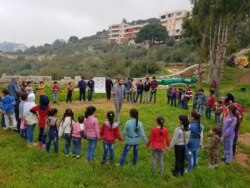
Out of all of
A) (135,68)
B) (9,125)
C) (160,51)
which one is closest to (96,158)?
(9,125)

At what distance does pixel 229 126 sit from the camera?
34.9ft

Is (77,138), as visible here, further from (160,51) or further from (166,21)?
(166,21)

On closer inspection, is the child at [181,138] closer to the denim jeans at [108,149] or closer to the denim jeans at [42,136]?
the denim jeans at [108,149]

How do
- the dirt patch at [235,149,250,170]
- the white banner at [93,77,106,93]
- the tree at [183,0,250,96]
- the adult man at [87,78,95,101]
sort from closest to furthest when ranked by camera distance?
1. the dirt patch at [235,149,250,170]
2. the adult man at [87,78,95,101]
3. the white banner at [93,77,106,93]
4. the tree at [183,0,250,96]

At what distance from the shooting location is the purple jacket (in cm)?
1056

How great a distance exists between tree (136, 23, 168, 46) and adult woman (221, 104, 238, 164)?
90241mm

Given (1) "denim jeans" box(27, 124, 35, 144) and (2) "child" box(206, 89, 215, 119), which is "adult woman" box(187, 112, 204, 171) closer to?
(1) "denim jeans" box(27, 124, 35, 144)

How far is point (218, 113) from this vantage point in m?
16.0

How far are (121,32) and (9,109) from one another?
149979 millimetres

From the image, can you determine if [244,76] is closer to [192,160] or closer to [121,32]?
[192,160]

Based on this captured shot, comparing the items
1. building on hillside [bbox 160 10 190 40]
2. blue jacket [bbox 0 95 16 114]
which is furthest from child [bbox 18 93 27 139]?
building on hillside [bbox 160 10 190 40]

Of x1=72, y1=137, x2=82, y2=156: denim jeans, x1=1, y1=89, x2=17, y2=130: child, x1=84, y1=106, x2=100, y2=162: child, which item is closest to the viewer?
x1=84, y1=106, x2=100, y2=162: child

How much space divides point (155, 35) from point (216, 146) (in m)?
91.6

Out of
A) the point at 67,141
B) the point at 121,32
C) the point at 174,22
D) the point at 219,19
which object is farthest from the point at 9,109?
the point at 121,32
